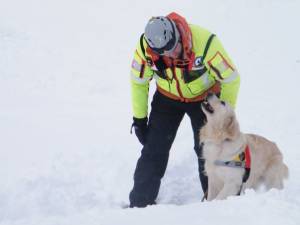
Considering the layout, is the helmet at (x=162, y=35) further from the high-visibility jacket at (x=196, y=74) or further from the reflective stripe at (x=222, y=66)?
the reflective stripe at (x=222, y=66)

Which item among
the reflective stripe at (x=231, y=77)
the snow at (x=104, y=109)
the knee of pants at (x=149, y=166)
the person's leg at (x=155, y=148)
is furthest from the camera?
the knee of pants at (x=149, y=166)

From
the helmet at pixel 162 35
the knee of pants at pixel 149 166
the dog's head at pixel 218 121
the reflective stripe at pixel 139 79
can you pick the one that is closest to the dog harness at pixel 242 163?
the dog's head at pixel 218 121

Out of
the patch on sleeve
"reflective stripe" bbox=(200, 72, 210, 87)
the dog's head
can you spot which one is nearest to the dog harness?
the dog's head

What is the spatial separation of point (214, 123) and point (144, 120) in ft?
2.74

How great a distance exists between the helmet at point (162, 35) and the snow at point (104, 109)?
1363 millimetres

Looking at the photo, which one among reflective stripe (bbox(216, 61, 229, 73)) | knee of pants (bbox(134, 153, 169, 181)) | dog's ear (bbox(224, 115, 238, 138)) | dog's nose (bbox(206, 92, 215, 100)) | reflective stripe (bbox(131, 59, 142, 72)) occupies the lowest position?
knee of pants (bbox(134, 153, 169, 181))

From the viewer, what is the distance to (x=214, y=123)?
457cm

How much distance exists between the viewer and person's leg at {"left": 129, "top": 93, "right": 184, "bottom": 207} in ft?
15.6

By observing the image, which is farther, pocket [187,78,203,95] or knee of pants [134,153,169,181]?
knee of pants [134,153,169,181]

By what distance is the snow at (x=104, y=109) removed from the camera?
3.43 m

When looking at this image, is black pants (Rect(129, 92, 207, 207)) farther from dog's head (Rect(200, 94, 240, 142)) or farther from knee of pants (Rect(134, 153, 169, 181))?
dog's head (Rect(200, 94, 240, 142))

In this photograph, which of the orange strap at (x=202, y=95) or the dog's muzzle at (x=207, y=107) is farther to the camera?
the orange strap at (x=202, y=95)

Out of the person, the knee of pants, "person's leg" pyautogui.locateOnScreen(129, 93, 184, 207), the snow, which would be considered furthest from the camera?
the knee of pants

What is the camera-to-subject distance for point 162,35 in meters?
3.74
